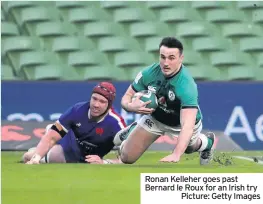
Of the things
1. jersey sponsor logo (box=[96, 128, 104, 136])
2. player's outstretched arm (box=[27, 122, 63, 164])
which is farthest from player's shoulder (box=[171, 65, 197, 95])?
player's outstretched arm (box=[27, 122, 63, 164])

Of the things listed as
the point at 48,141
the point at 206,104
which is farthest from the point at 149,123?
the point at 206,104

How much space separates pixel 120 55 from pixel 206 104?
150 centimetres

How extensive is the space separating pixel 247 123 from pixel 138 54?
171cm

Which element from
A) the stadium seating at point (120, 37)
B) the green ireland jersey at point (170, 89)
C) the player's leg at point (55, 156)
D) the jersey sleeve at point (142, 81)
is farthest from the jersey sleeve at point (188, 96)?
the stadium seating at point (120, 37)

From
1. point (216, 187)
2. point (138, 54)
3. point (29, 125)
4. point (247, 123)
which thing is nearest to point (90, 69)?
point (138, 54)

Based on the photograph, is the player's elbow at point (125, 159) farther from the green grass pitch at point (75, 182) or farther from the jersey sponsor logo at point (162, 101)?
the jersey sponsor logo at point (162, 101)

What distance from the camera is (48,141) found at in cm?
673

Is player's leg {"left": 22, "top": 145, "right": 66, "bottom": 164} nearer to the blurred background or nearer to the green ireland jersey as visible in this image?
the green ireland jersey

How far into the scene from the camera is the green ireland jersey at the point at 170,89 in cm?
634

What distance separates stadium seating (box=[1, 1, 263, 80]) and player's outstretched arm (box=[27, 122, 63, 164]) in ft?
9.31

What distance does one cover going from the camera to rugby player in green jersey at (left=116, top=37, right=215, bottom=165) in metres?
6.32

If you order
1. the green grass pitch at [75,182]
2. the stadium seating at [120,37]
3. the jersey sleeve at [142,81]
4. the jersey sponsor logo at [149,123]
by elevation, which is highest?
the stadium seating at [120,37]

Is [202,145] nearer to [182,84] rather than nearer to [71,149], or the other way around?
[182,84]

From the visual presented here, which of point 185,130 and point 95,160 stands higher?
point 185,130
